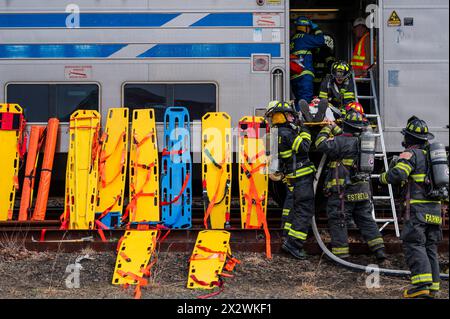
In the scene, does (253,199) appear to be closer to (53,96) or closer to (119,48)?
(119,48)

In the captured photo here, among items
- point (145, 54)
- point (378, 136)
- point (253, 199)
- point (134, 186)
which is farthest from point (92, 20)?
point (378, 136)

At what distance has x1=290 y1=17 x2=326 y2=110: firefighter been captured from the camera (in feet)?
26.9

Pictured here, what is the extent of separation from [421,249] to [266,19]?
363 cm

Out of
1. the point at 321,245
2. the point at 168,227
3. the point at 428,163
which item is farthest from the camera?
the point at 168,227

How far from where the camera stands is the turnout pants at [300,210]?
6.55 meters

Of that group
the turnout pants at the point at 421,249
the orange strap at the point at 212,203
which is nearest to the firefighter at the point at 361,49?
the orange strap at the point at 212,203

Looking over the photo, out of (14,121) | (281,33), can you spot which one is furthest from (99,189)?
(281,33)

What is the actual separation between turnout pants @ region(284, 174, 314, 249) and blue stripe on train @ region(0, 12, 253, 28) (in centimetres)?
227

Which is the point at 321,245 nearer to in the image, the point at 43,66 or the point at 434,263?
the point at 434,263

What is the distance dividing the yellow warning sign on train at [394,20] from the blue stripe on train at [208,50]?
5.39ft

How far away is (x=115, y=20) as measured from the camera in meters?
7.43

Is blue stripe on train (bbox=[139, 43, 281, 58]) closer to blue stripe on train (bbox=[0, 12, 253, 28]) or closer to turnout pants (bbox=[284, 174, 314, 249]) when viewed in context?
blue stripe on train (bbox=[0, 12, 253, 28])

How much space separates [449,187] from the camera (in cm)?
589

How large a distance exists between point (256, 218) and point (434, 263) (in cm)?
227
